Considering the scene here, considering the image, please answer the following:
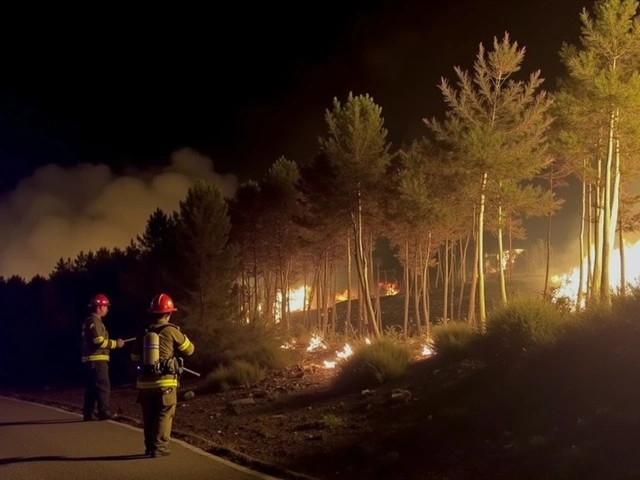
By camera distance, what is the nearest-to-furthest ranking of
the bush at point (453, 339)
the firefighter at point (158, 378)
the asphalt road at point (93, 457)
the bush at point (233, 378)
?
the asphalt road at point (93, 457), the firefighter at point (158, 378), the bush at point (453, 339), the bush at point (233, 378)

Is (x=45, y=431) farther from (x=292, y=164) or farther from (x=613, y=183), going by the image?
(x=292, y=164)

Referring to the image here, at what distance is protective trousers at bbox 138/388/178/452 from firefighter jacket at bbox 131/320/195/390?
0.31ft

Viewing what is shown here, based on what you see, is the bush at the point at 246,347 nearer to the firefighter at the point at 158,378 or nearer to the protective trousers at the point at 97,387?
the protective trousers at the point at 97,387

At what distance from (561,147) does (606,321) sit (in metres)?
12.2

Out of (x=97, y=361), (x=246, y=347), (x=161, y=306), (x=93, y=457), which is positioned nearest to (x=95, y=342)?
(x=97, y=361)

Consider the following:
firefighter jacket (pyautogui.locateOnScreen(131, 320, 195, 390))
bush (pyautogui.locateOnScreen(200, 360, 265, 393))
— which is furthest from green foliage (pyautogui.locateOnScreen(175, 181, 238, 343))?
firefighter jacket (pyautogui.locateOnScreen(131, 320, 195, 390))

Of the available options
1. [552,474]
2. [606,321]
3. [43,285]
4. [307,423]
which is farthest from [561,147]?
[43,285]

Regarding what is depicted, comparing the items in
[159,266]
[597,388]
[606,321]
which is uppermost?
[159,266]

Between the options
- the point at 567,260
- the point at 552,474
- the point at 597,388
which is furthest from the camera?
the point at 567,260

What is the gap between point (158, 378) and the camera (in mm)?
9023

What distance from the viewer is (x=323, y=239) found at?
31234mm

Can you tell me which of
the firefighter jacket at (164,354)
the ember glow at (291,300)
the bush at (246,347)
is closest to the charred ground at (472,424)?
the firefighter jacket at (164,354)

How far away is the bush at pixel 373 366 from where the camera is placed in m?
13.8

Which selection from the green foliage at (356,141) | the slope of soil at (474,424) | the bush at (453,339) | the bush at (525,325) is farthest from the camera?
the green foliage at (356,141)
